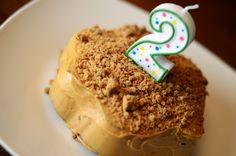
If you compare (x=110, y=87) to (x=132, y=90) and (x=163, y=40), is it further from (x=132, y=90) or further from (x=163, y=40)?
(x=163, y=40)

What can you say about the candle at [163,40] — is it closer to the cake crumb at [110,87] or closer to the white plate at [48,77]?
the cake crumb at [110,87]

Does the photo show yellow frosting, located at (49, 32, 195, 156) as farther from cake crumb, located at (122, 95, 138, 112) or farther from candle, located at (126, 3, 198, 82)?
candle, located at (126, 3, 198, 82)

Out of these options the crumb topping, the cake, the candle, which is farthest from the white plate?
the candle

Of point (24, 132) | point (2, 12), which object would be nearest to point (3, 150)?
point (24, 132)

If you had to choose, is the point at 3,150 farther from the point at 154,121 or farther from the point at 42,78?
the point at 154,121

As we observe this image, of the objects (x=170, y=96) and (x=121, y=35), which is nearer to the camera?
(x=170, y=96)

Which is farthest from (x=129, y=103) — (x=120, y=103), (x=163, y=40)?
(x=163, y=40)

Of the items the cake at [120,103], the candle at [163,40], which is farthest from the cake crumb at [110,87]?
the candle at [163,40]
